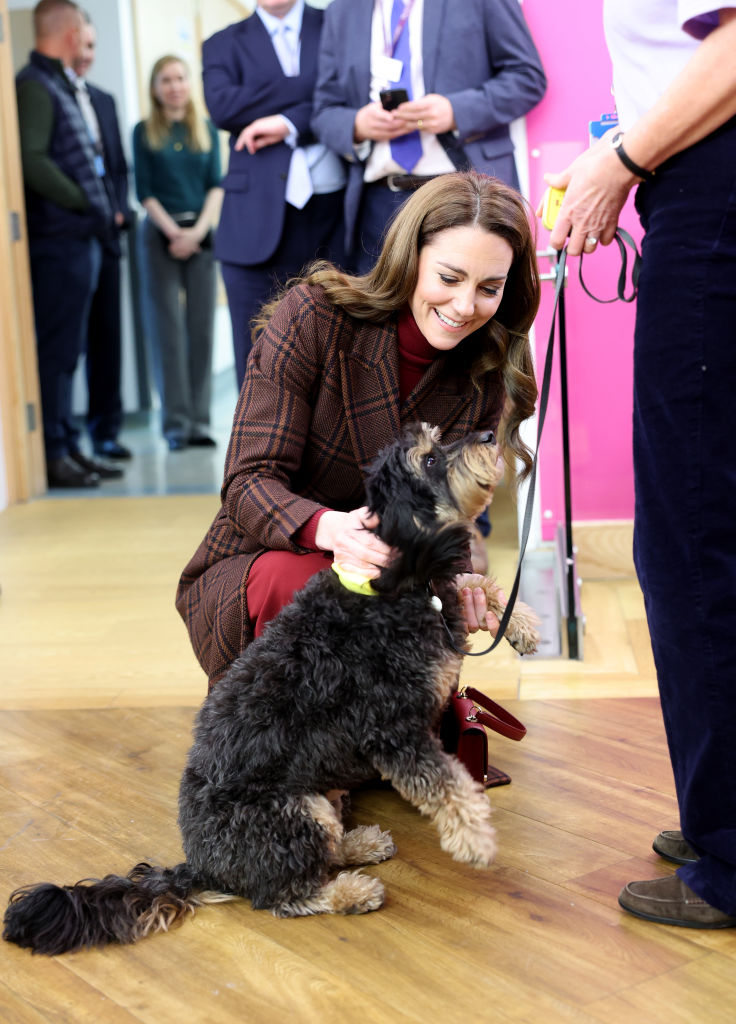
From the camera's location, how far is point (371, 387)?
2.24 meters

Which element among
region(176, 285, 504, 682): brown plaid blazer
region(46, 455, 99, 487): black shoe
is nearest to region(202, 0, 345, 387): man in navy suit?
region(46, 455, 99, 487): black shoe

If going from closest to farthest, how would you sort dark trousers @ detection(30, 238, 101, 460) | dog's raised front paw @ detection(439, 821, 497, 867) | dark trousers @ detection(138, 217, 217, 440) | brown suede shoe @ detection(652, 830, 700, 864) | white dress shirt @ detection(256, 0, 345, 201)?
dog's raised front paw @ detection(439, 821, 497, 867) < brown suede shoe @ detection(652, 830, 700, 864) < white dress shirt @ detection(256, 0, 345, 201) < dark trousers @ detection(30, 238, 101, 460) < dark trousers @ detection(138, 217, 217, 440)

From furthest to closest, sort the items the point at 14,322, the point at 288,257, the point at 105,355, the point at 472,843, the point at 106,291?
the point at 105,355, the point at 106,291, the point at 14,322, the point at 288,257, the point at 472,843

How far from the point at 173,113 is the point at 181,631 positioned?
3.66m

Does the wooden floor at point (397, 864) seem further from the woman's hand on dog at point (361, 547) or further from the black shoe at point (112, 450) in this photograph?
the black shoe at point (112, 450)

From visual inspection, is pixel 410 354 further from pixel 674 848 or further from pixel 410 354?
pixel 674 848

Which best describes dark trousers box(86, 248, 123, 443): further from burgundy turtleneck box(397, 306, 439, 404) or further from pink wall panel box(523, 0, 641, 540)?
burgundy turtleneck box(397, 306, 439, 404)

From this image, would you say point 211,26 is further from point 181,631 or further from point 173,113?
point 181,631

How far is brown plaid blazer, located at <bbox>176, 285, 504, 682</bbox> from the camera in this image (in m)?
2.20

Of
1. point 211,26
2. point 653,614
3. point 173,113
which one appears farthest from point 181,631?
point 211,26

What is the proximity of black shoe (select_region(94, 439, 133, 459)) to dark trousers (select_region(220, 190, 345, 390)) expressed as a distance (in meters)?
2.06

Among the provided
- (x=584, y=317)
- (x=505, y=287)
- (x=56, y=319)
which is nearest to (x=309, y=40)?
(x=584, y=317)

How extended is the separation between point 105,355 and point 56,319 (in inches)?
23.9

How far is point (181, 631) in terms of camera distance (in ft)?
11.2
